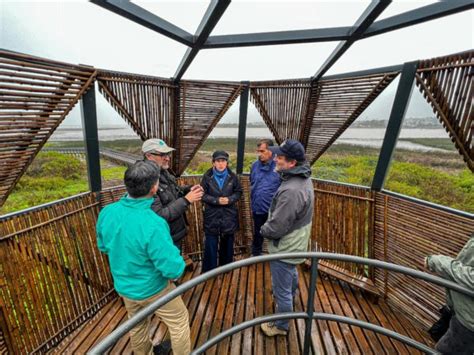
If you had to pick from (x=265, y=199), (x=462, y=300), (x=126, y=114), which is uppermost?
(x=126, y=114)

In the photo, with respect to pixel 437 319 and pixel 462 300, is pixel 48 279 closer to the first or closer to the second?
pixel 462 300

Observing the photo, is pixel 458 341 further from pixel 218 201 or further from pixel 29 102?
pixel 29 102

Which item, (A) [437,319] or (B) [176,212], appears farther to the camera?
(A) [437,319]

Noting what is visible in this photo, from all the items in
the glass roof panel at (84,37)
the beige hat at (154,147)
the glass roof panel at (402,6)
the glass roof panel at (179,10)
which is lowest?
the beige hat at (154,147)

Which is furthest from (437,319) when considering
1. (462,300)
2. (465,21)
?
(465,21)

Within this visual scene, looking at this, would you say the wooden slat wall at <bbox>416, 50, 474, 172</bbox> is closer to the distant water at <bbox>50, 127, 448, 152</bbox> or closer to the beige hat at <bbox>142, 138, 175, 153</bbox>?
the distant water at <bbox>50, 127, 448, 152</bbox>

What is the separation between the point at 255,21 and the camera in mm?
2547

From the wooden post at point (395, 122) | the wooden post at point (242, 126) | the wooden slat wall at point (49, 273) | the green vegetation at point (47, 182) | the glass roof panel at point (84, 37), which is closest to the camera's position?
the glass roof panel at point (84, 37)

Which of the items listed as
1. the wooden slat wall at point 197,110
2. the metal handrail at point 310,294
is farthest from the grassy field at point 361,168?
the metal handrail at point 310,294

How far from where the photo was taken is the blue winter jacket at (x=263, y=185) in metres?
3.12

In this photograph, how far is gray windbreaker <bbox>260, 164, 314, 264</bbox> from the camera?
197 cm

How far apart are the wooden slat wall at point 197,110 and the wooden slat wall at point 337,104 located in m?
1.28

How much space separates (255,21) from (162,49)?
1162 mm

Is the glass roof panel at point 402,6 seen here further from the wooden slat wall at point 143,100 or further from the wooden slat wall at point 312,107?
the wooden slat wall at point 143,100
